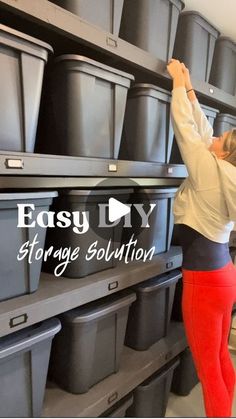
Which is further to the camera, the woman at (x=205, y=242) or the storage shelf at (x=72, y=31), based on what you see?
the woman at (x=205, y=242)

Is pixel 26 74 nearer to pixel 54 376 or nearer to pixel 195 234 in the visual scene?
pixel 195 234

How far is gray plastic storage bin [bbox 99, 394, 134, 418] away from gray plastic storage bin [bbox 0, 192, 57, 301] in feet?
2.42

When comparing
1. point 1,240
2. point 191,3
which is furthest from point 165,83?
point 1,240

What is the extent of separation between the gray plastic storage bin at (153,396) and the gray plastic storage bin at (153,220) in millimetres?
652

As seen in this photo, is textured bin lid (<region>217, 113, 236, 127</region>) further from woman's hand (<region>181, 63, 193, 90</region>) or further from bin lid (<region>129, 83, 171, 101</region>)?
bin lid (<region>129, 83, 171, 101</region>)

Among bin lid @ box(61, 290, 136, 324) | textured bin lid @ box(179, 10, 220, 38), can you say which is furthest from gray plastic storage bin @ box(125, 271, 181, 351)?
textured bin lid @ box(179, 10, 220, 38)

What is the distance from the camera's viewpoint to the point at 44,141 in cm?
141

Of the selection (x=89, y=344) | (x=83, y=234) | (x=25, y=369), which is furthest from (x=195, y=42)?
(x=25, y=369)

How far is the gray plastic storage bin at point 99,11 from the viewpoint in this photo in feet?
3.85

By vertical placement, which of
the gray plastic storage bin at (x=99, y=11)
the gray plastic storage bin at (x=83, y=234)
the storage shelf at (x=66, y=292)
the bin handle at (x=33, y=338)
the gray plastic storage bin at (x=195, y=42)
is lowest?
the bin handle at (x=33, y=338)

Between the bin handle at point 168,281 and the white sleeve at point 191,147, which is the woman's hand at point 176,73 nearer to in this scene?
the white sleeve at point 191,147

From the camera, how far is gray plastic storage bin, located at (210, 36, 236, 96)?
1979 mm

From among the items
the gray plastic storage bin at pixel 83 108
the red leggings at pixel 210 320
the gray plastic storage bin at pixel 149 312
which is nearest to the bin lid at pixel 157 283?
the gray plastic storage bin at pixel 149 312

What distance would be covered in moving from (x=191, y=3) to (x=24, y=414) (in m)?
1.98
